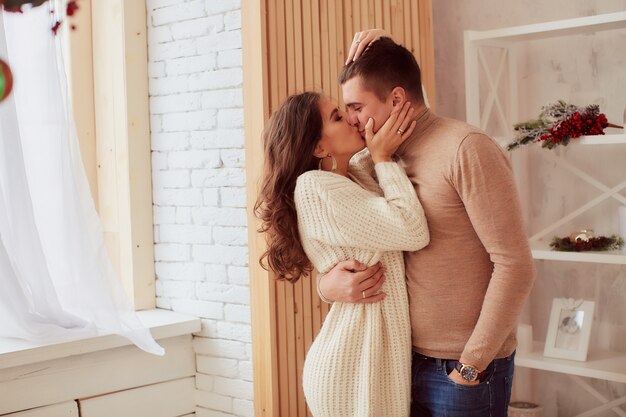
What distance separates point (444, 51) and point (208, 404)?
1.84m

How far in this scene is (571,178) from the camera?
337cm

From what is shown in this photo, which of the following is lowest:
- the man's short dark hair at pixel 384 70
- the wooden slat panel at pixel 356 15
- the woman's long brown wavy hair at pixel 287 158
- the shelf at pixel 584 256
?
the shelf at pixel 584 256

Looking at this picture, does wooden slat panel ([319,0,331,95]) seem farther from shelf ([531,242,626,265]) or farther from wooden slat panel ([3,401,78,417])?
wooden slat panel ([3,401,78,417])

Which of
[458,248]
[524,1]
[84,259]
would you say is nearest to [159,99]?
[84,259]

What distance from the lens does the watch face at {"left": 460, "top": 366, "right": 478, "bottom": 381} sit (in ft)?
6.05

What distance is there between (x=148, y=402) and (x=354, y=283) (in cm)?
150

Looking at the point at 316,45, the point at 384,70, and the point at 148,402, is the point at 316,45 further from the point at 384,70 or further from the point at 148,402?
the point at 148,402

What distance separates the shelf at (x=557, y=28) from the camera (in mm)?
2941

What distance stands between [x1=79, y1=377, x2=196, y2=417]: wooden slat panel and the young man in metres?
1.34

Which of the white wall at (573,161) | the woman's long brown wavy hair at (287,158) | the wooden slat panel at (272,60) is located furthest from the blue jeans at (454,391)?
the white wall at (573,161)

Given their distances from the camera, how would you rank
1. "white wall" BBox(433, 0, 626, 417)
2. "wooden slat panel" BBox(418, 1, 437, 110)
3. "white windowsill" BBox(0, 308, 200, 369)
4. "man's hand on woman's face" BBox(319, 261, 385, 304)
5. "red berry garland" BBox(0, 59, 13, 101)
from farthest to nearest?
"wooden slat panel" BBox(418, 1, 437, 110)
"white wall" BBox(433, 0, 626, 417)
"white windowsill" BBox(0, 308, 200, 369)
"man's hand on woman's face" BBox(319, 261, 385, 304)
"red berry garland" BBox(0, 59, 13, 101)

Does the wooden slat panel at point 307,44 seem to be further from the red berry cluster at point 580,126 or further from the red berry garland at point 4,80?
the red berry garland at point 4,80

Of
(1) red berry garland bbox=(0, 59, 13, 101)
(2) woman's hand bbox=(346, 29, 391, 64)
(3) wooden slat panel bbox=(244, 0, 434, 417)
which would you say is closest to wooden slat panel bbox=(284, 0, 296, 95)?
(3) wooden slat panel bbox=(244, 0, 434, 417)

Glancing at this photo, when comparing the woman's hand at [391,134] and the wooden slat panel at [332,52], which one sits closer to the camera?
the woman's hand at [391,134]
